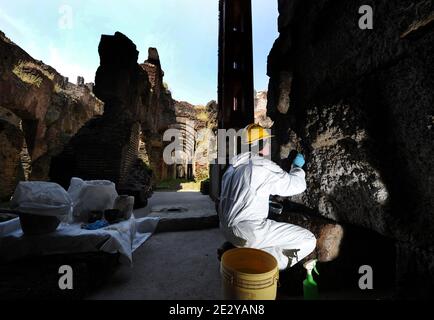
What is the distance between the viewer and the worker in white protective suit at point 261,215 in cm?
196

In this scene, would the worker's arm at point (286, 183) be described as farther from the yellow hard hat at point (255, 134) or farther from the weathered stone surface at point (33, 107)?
the weathered stone surface at point (33, 107)

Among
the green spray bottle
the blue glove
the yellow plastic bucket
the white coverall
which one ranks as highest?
the blue glove

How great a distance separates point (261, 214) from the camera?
2.07 metres

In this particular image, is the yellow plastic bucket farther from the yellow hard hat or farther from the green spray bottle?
the yellow hard hat

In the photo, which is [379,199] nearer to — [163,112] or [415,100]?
[415,100]

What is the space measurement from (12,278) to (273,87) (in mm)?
3664

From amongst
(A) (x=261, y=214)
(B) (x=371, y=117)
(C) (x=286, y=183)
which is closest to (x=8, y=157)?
(A) (x=261, y=214)

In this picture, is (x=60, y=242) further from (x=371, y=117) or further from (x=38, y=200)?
(x=371, y=117)

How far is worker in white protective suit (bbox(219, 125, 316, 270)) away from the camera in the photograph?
6.44 feet

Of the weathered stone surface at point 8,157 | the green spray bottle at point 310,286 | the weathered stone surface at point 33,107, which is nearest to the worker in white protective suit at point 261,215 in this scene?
the green spray bottle at point 310,286

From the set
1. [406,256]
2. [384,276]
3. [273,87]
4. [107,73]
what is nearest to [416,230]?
[406,256]

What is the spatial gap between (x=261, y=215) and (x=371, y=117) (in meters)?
1.25

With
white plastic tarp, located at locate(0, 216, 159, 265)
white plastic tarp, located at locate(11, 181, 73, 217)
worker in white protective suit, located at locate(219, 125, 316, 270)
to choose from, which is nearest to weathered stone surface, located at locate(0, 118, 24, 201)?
white plastic tarp, located at locate(0, 216, 159, 265)

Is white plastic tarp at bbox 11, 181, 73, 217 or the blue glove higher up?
the blue glove
